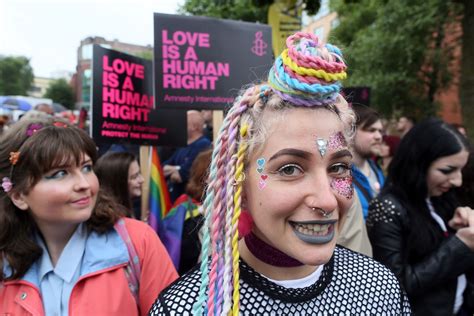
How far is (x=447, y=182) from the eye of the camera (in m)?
2.28

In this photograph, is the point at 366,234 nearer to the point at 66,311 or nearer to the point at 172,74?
the point at 66,311

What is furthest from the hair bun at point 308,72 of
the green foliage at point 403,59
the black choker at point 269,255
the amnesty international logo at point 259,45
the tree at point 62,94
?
the tree at point 62,94

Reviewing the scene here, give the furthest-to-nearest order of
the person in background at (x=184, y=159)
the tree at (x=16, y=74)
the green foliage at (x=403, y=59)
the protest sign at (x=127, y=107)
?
the tree at (x=16, y=74), the green foliage at (x=403, y=59), the person in background at (x=184, y=159), the protest sign at (x=127, y=107)

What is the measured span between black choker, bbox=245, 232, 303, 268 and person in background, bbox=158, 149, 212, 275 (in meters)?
1.63

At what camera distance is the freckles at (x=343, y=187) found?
1.18 m

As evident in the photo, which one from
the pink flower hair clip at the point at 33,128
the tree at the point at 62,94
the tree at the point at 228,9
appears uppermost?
the tree at the point at 62,94

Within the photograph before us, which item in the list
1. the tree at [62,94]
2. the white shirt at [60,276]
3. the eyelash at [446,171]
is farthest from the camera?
the tree at [62,94]

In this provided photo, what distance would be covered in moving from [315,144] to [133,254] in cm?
105

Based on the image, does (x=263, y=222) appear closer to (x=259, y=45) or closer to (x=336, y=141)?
(x=336, y=141)

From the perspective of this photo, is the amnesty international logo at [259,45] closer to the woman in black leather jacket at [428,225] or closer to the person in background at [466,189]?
the woman in black leather jacket at [428,225]

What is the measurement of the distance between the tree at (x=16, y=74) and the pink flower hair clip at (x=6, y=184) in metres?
49.1

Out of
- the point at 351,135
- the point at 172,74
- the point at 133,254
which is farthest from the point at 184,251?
the point at 351,135

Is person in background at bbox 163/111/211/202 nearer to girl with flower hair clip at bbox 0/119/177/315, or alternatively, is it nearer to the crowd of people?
the crowd of people

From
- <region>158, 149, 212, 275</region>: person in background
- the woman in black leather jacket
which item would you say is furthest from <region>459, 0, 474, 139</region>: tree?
<region>158, 149, 212, 275</region>: person in background
